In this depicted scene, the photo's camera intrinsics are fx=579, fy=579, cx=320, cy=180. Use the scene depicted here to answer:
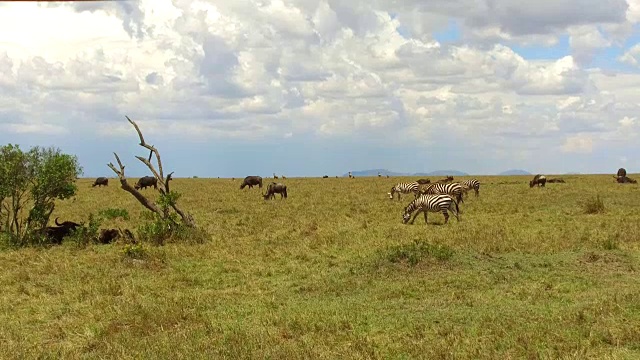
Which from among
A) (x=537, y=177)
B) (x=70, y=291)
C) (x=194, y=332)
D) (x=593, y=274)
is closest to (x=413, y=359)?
(x=194, y=332)

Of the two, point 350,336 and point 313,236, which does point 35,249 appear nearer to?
point 313,236

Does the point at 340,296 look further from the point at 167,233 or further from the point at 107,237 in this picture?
the point at 107,237

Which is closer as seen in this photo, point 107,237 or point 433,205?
point 107,237

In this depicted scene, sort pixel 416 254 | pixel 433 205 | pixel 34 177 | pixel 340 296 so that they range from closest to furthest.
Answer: pixel 340 296 < pixel 416 254 < pixel 34 177 < pixel 433 205

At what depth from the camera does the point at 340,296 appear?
484 inches

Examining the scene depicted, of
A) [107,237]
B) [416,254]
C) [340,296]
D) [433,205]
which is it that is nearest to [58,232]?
[107,237]

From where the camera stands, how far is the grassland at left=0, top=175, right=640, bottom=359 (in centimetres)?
880

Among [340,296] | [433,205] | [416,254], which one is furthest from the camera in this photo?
[433,205]

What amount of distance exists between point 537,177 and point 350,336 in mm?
41315

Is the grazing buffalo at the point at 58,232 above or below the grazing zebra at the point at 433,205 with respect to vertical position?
below

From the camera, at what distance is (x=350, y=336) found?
9297 millimetres

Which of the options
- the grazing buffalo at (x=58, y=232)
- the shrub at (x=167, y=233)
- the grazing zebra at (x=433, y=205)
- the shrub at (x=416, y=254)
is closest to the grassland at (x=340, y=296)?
the shrub at (x=416, y=254)

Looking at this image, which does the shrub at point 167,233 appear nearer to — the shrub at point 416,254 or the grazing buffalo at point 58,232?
the grazing buffalo at point 58,232

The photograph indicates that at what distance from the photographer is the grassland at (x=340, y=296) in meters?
8.80
